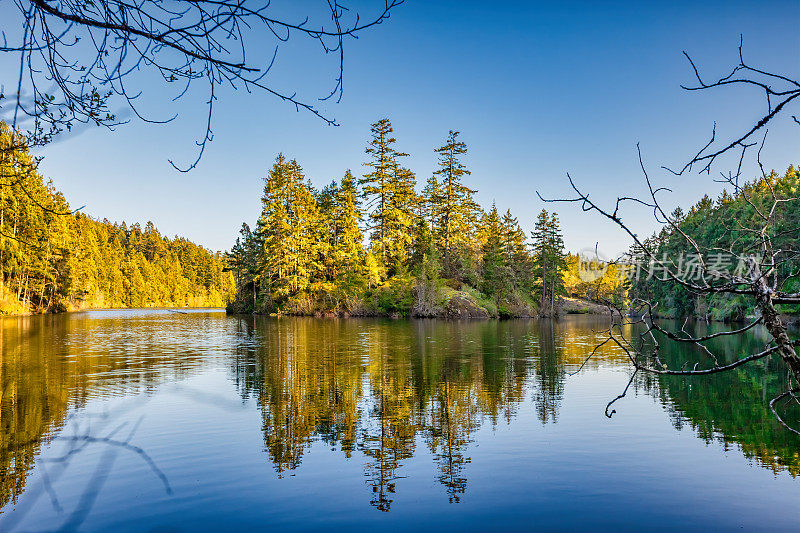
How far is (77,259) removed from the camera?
59.2 metres

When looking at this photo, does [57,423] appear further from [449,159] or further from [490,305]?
[449,159]

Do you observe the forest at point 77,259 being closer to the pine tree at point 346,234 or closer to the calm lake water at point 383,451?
the calm lake water at point 383,451

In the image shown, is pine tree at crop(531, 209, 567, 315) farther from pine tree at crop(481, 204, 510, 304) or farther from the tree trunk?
the tree trunk

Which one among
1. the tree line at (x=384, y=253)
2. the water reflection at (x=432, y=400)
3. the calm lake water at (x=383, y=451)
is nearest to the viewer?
the calm lake water at (x=383, y=451)

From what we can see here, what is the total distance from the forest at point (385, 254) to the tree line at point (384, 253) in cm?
10

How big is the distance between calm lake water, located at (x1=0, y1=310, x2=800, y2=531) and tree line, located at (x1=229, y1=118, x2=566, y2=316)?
34.4 m

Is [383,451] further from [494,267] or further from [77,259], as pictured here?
[77,259]

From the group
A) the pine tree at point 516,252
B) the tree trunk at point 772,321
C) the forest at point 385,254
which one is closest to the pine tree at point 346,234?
the forest at point 385,254

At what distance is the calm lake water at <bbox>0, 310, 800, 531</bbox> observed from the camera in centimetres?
577

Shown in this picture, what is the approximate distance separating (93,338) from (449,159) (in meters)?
39.4

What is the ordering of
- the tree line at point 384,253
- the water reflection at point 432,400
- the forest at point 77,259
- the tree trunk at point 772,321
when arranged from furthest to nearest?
the tree line at point 384,253 → the forest at point 77,259 → the water reflection at point 432,400 → the tree trunk at point 772,321

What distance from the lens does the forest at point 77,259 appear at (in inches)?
663

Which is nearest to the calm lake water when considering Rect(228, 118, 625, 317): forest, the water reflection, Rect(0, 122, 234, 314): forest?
the water reflection

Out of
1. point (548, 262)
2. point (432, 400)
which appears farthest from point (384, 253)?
point (432, 400)
